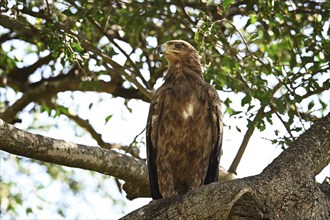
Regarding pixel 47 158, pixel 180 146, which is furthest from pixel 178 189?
pixel 47 158

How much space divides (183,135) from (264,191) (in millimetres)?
2343

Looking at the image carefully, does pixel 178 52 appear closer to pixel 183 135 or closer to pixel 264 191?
pixel 183 135

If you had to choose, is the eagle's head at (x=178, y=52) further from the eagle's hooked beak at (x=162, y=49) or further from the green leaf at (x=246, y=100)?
the green leaf at (x=246, y=100)

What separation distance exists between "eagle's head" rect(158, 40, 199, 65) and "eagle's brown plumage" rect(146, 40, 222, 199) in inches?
13.8

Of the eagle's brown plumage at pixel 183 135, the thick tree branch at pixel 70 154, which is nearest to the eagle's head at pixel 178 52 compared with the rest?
the eagle's brown plumage at pixel 183 135

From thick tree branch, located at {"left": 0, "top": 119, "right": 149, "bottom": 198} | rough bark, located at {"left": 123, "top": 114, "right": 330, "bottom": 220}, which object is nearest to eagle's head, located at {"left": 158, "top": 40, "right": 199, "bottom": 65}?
thick tree branch, located at {"left": 0, "top": 119, "right": 149, "bottom": 198}

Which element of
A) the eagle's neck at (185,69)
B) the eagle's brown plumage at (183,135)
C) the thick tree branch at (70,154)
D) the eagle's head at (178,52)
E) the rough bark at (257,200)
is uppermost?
the eagle's head at (178,52)

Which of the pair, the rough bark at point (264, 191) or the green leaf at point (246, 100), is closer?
the rough bark at point (264, 191)

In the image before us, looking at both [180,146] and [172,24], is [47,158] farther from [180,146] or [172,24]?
[172,24]

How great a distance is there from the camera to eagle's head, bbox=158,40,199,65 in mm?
6969

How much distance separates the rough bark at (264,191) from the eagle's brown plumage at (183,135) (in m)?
1.78

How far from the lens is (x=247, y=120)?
6535 millimetres

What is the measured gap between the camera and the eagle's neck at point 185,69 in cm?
684

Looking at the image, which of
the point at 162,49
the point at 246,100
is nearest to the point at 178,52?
the point at 162,49
